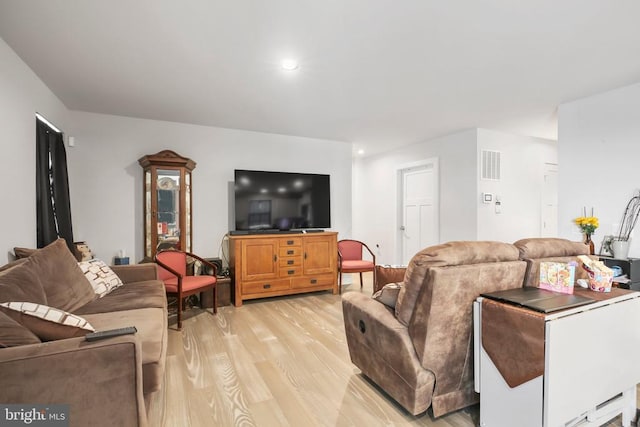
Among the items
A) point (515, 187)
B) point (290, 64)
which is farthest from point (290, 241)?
point (515, 187)

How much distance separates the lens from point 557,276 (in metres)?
1.71

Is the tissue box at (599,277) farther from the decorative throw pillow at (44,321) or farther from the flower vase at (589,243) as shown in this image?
the decorative throw pillow at (44,321)

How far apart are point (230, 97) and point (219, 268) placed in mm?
2185

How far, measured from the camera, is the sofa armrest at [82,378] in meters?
1.10

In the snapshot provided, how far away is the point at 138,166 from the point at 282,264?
88.1 inches

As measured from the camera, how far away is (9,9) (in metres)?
1.83

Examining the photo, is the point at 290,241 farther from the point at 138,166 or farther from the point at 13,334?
the point at 13,334

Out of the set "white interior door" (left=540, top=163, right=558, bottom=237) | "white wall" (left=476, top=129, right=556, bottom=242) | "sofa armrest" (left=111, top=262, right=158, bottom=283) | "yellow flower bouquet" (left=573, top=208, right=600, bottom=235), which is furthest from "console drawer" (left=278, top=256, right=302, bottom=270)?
"white interior door" (left=540, top=163, right=558, bottom=237)

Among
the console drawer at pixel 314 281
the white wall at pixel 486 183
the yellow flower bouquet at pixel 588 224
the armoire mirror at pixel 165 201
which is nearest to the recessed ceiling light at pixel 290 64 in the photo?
the armoire mirror at pixel 165 201

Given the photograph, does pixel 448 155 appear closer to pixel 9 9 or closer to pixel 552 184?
pixel 552 184

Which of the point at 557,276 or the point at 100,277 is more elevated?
the point at 557,276

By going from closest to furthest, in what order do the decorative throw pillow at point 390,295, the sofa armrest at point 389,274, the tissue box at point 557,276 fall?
the tissue box at point 557,276 < the decorative throw pillow at point 390,295 < the sofa armrest at point 389,274

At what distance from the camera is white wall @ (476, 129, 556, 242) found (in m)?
4.39

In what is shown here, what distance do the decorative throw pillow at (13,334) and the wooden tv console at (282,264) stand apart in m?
2.61
